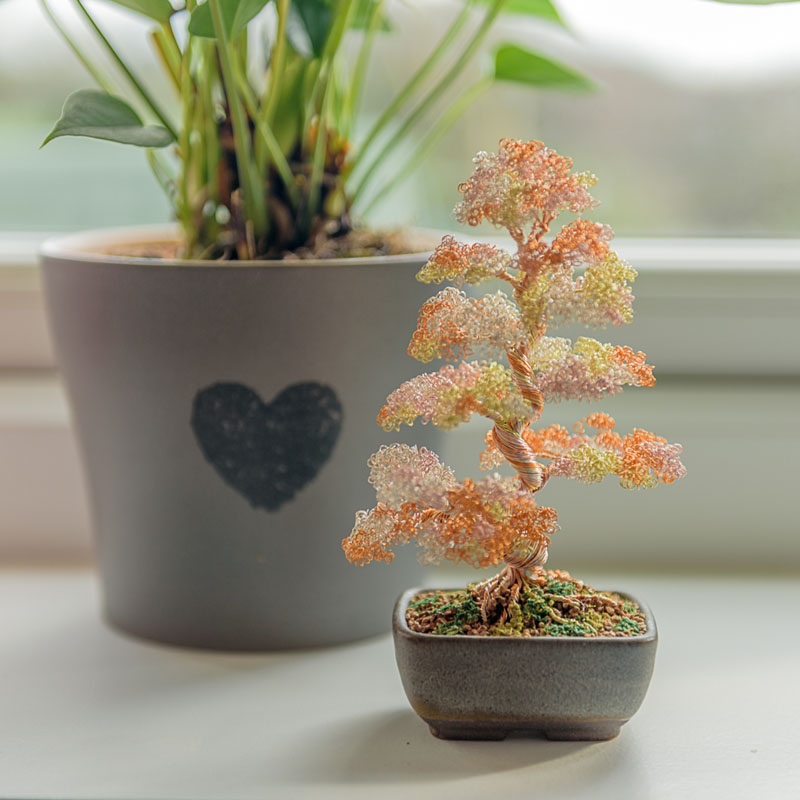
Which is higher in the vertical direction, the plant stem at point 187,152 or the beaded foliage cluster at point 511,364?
the plant stem at point 187,152

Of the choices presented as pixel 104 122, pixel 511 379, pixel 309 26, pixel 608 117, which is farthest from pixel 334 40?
pixel 608 117

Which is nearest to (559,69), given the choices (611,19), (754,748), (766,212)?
(611,19)

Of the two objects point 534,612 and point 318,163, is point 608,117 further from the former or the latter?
point 534,612

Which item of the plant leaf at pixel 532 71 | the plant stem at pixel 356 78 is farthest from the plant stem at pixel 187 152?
the plant leaf at pixel 532 71

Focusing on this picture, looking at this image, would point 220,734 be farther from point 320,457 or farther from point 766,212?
point 766,212

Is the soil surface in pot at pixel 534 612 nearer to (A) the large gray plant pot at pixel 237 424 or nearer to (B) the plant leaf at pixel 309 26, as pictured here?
(A) the large gray plant pot at pixel 237 424

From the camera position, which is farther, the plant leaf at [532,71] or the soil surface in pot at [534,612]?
the plant leaf at [532,71]
